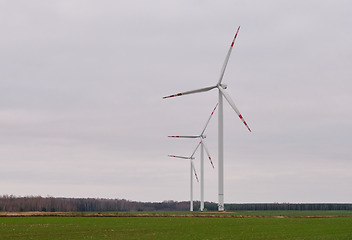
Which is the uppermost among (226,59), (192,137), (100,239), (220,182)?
(226,59)

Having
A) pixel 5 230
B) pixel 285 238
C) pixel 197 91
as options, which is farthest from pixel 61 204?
pixel 285 238

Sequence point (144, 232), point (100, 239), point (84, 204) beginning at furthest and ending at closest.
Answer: point (84, 204)
point (144, 232)
point (100, 239)

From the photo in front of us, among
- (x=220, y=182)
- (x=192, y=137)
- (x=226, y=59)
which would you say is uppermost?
(x=226, y=59)

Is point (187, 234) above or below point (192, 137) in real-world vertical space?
below

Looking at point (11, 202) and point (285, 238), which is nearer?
point (285, 238)

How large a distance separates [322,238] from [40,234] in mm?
20675

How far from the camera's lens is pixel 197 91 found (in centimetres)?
8875

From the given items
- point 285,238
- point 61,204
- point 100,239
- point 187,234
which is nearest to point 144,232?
point 187,234

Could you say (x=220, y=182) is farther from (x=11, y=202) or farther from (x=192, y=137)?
(x=11, y=202)

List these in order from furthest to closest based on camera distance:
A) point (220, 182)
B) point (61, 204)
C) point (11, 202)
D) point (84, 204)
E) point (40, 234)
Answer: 1. point (84, 204)
2. point (61, 204)
3. point (11, 202)
4. point (220, 182)
5. point (40, 234)

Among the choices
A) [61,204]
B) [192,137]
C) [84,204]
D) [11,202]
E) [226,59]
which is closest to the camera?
[226,59]

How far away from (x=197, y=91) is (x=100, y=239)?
180 ft

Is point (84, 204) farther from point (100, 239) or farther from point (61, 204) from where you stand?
point (100, 239)

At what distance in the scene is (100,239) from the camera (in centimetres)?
3612
